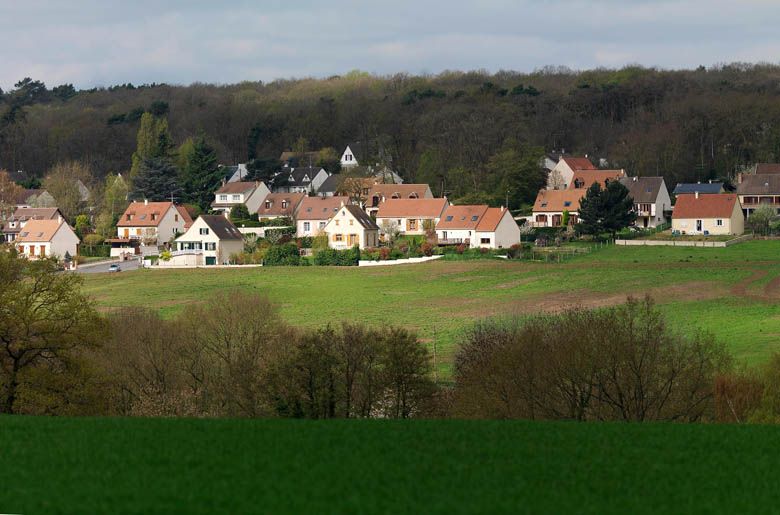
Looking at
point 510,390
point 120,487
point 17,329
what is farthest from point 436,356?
point 120,487

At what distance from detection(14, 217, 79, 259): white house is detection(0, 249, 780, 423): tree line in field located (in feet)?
144

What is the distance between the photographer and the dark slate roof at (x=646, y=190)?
74.9 metres

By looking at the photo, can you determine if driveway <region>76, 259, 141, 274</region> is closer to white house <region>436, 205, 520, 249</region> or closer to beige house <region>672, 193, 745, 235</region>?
white house <region>436, 205, 520, 249</region>

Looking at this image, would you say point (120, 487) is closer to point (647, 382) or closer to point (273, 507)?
point (273, 507)

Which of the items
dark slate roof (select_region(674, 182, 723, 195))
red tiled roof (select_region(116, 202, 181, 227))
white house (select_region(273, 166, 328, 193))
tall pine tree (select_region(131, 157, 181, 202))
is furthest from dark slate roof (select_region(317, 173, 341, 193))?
dark slate roof (select_region(674, 182, 723, 195))

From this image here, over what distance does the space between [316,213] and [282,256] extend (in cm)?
1131

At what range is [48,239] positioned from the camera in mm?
73188

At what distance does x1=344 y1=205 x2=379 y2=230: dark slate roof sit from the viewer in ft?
231

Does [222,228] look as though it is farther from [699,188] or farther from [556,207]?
[699,188]

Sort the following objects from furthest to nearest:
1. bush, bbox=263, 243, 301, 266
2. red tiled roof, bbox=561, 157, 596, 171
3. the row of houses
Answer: red tiled roof, bbox=561, 157, 596, 171, the row of houses, bush, bbox=263, 243, 301, 266

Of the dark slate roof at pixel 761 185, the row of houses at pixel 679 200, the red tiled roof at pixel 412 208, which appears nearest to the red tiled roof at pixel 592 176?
the row of houses at pixel 679 200

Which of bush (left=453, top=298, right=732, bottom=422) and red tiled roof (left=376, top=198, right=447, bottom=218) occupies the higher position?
red tiled roof (left=376, top=198, right=447, bottom=218)

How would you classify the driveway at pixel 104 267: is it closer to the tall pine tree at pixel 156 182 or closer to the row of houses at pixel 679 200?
the tall pine tree at pixel 156 182

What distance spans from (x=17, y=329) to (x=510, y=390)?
10.7 metres
